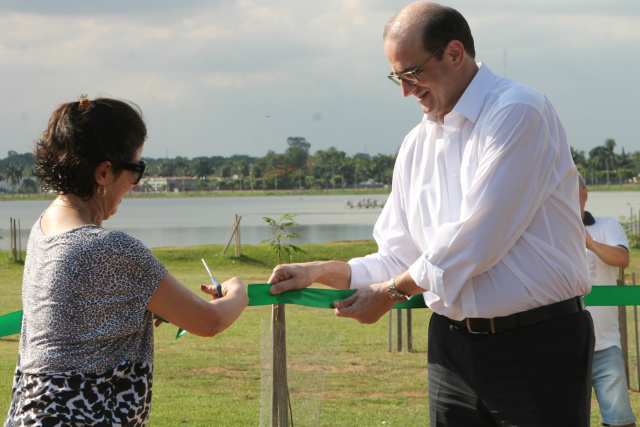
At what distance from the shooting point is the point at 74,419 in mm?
2098

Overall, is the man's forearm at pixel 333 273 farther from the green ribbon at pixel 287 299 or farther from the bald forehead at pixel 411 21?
the bald forehead at pixel 411 21

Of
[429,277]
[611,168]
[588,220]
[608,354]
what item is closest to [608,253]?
[588,220]

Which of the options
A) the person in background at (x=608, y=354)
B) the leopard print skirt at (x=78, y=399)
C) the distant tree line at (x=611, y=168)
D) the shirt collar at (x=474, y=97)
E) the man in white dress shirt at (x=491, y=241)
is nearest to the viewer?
the leopard print skirt at (x=78, y=399)

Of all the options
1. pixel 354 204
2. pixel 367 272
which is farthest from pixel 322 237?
pixel 354 204

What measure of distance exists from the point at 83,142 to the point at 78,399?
0.74 meters

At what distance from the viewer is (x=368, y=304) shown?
9.71 feet

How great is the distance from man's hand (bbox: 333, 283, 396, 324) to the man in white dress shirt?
0.29 feet

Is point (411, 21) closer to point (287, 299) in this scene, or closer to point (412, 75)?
point (412, 75)

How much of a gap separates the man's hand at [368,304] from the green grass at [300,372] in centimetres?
38

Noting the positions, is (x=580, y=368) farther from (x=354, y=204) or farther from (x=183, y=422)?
(x=354, y=204)

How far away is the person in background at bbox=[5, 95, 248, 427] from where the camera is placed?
2107mm

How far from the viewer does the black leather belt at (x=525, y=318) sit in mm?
2529

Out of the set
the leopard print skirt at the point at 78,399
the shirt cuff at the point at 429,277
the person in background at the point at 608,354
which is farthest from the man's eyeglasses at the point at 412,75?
the person in background at the point at 608,354

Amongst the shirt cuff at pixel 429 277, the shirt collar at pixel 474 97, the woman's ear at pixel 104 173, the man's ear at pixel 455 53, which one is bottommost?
the shirt cuff at pixel 429 277
